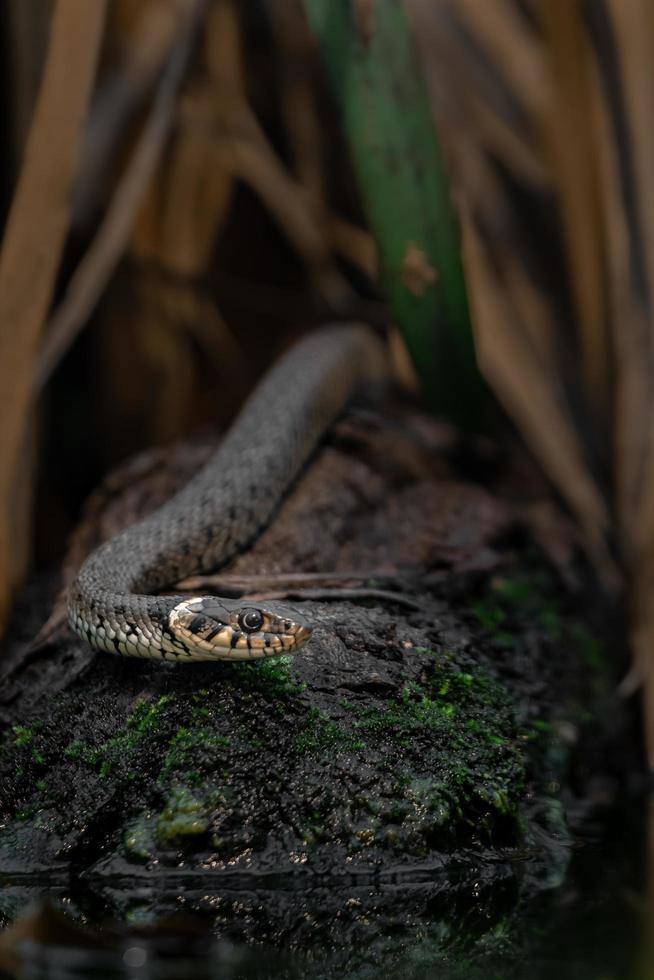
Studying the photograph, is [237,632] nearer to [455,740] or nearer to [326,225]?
[455,740]

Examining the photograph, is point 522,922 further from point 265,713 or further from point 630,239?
point 630,239

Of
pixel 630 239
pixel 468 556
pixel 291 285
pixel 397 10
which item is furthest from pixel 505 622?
pixel 291 285

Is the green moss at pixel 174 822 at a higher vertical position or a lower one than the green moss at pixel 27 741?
lower

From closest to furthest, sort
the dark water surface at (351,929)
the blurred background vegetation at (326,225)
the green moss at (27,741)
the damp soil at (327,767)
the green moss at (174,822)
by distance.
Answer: the dark water surface at (351,929) → the damp soil at (327,767) → the green moss at (174,822) → the green moss at (27,741) → the blurred background vegetation at (326,225)

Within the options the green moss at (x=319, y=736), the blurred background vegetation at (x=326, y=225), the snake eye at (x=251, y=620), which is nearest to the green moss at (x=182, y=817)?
the green moss at (x=319, y=736)

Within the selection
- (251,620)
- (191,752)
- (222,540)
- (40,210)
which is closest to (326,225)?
(40,210)

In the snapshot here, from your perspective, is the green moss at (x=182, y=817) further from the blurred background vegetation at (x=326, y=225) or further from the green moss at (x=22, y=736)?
the blurred background vegetation at (x=326, y=225)
